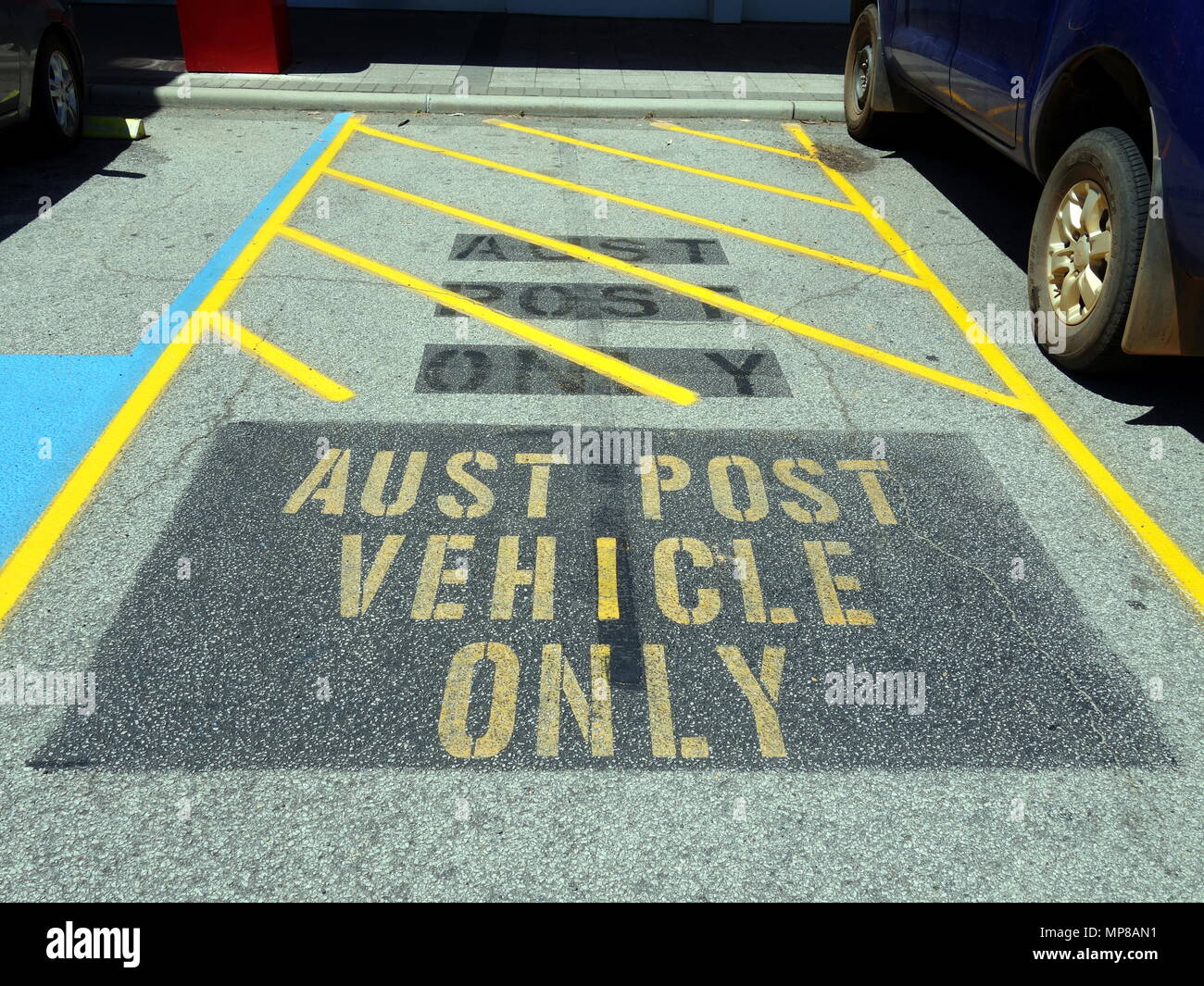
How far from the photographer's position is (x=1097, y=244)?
5.17 metres

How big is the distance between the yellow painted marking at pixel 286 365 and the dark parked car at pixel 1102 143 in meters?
3.59

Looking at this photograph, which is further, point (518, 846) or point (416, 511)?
point (416, 511)

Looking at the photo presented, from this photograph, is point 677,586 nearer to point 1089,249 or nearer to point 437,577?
point 437,577

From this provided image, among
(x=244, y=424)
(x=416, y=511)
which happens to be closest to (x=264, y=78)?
(x=244, y=424)

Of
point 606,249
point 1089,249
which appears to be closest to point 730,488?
point 1089,249

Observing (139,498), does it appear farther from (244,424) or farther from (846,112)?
(846,112)

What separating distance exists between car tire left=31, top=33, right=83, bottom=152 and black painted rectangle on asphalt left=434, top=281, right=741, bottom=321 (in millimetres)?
4022

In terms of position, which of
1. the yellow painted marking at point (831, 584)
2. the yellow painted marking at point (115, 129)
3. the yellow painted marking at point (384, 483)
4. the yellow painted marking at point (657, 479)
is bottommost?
the yellow painted marking at point (831, 584)

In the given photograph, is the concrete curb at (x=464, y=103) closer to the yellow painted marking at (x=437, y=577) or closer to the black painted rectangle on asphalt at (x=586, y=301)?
the black painted rectangle on asphalt at (x=586, y=301)

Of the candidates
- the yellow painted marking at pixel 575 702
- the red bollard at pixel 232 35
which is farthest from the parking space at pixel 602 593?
the red bollard at pixel 232 35

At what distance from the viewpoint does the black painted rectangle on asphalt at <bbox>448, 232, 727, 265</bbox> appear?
6848mm

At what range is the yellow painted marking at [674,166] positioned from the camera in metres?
8.15

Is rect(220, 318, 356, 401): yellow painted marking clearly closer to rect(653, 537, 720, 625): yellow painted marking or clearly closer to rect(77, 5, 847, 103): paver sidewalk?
rect(653, 537, 720, 625): yellow painted marking
